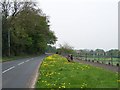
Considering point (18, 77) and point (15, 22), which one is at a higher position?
point (15, 22)

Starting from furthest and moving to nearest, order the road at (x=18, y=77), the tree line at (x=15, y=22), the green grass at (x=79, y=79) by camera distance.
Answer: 1. the tree line at (x=15, y=22)
2. the road at (x=18, y=77)
3. the green grass at (x=79, y=79)

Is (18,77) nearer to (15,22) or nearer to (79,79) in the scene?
(79,79)

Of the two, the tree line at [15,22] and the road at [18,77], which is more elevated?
the tree line at [15,22]

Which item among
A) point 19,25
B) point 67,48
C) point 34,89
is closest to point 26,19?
point 19,25

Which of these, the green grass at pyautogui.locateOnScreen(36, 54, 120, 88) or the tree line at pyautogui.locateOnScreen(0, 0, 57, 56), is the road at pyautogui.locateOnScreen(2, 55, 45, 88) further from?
the tree line at pyautogui.locateOnScreen(0, 0, 57, 56)

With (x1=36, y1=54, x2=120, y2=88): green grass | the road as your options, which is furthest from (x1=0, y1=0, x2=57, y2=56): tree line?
(x1=36, y1=54, x2=120, y2=88): green grass

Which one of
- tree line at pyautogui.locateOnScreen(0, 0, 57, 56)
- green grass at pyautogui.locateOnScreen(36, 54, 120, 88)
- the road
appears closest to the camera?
green grass at pyautogui.locateOnScreen(36, 54, 120, 88)

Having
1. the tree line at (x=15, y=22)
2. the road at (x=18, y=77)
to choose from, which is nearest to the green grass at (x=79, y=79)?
the road at (x=18, y=77)

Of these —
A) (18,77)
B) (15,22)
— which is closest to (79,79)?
(18,77)

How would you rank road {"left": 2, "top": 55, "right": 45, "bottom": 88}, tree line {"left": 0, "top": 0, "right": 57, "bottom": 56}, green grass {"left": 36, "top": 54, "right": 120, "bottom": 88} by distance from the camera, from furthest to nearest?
tree line {"left": 0, "top": 0, "right": 57, "bottom": 56} < road {"left": 2, "top": 55, "right": 45, "bottom": 88} < green grass {"left": 36, "top": 54, "right": 120, "bottom": 88}

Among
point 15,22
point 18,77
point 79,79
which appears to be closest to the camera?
point 79,79

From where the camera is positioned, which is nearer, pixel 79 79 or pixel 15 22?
pixel 79 79

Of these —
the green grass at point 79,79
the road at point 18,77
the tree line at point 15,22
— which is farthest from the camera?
the tree line at point 15,22

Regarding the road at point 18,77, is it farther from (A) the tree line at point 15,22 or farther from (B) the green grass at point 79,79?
(A) the tree line at point 15,22
